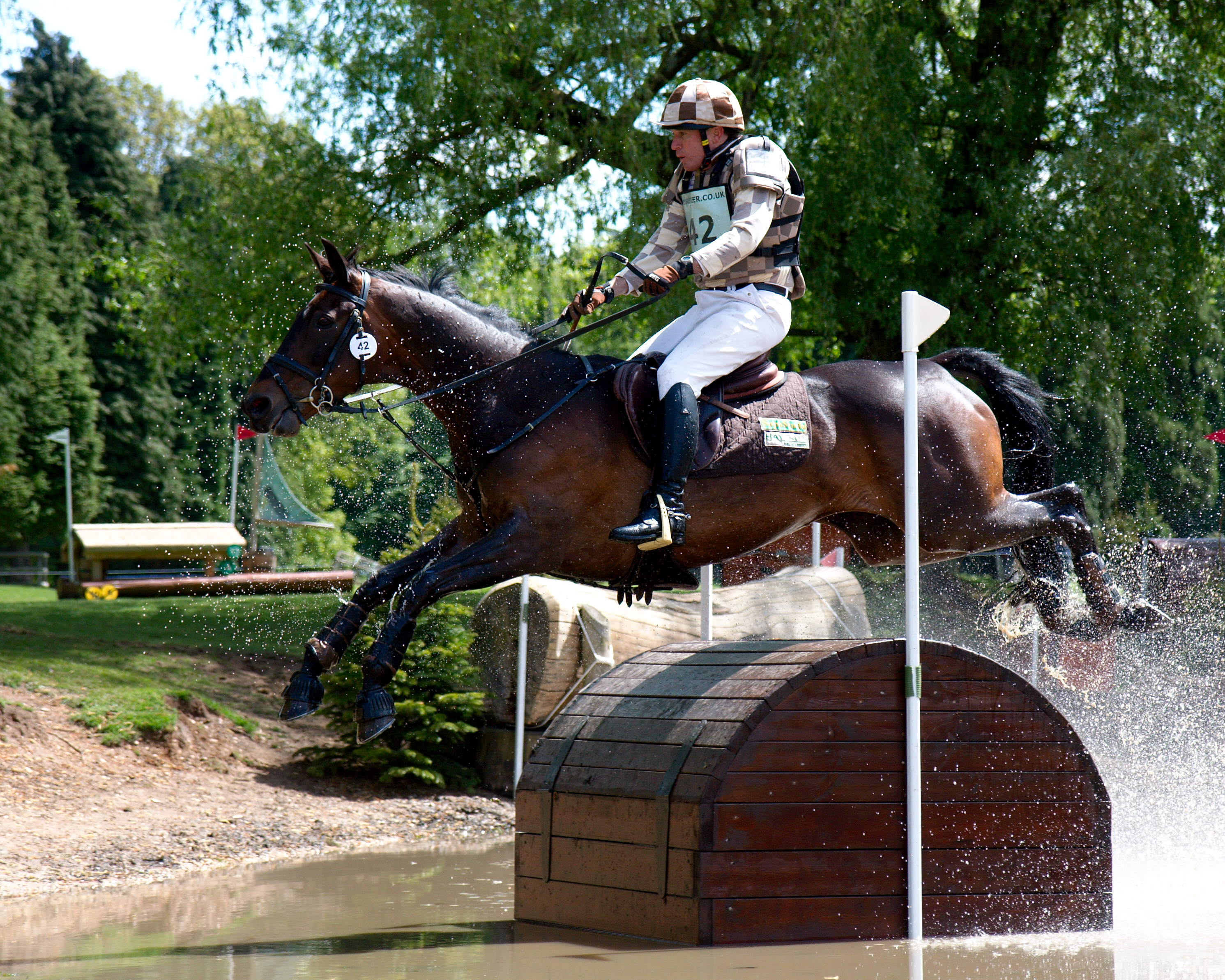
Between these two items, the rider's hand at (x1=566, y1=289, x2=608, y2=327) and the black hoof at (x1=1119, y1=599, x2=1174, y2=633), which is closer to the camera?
the rider's hand at (x1=566, y1=289, x2=608, y2=327)

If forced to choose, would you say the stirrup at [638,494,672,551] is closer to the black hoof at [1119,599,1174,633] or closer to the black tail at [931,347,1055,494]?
the black tail at [931,347,1055,494]

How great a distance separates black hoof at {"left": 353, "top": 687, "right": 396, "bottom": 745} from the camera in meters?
4.34

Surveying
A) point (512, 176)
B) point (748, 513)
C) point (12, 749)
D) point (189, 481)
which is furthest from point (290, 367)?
point (189, 481)

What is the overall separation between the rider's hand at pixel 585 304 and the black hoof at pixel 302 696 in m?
1.65

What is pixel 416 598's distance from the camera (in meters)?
4.40

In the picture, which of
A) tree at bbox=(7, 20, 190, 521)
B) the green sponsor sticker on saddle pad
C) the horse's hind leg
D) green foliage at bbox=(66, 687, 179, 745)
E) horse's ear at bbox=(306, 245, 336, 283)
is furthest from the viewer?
tree at bbox=(7, 20, 190, 521)

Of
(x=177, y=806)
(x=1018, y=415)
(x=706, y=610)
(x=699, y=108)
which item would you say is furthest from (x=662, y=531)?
(x=177, y=806)

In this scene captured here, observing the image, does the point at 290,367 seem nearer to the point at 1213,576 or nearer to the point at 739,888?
the point at 739,888

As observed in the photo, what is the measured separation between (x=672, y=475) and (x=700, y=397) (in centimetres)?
43

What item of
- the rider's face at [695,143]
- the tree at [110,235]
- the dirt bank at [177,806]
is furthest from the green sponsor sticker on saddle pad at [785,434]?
the tree at [110,235]

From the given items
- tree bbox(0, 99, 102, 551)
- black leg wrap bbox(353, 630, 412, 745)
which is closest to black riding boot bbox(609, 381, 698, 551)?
black leg wrap bbox(353, 630, 412, 745)

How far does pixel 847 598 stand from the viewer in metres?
10.2

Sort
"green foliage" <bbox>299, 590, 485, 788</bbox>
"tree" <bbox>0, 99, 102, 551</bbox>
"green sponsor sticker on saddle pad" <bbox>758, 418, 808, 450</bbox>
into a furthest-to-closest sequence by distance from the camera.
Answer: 1. "tree" <bbox>0, 99, 102, 551</bbox>
2. "green foliage" <bbox>299, 590, 485, 788</bbox>
3. "green sponsor sticker on saddle pad" <bbox>758, 418, 808, 450</bbox>

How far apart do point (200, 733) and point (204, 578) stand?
7.17 metres
